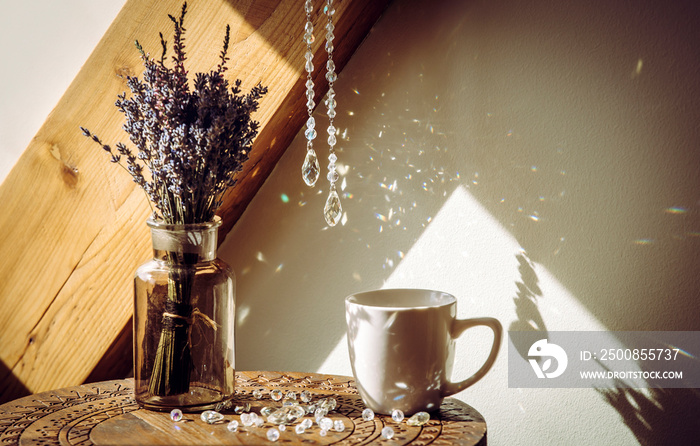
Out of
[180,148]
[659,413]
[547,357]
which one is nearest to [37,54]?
[180,148]

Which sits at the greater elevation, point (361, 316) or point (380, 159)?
point (380, 159)

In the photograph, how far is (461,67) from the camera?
109 centimetres

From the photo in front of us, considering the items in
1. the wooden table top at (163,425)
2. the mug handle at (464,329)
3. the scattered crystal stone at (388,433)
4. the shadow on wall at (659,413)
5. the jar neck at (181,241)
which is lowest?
the wooden table top at (163,425)

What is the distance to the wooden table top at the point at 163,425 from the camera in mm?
771

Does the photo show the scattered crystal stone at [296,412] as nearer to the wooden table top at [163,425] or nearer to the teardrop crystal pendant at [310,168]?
the wooden table top at [163,425]

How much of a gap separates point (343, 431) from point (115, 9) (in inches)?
35.9

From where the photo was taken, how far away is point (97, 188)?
111 centimetres

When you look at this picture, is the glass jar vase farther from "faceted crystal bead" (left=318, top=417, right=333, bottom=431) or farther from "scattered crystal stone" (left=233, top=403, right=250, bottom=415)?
"faceted crystal bead" (left=318, top=417, right=333, bottom=431)

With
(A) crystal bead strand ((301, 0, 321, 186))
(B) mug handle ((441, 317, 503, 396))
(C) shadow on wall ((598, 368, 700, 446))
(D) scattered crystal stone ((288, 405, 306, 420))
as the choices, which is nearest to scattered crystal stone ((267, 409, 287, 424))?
(D) scattered crystal stone ((288, 405, 306, 420))

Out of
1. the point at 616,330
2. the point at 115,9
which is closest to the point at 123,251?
the point at 115,9

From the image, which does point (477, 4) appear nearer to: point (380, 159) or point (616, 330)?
point (380, 159)

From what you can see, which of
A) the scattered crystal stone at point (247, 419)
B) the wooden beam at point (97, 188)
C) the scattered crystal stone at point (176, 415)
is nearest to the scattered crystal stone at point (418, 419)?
the scattered crystal stone at point (247, 419)

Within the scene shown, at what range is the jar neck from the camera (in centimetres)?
87

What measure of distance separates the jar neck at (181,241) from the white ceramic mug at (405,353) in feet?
0.78
